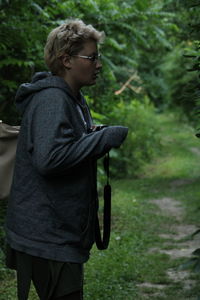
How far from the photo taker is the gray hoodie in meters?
2.75

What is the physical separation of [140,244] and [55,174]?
18.7ft

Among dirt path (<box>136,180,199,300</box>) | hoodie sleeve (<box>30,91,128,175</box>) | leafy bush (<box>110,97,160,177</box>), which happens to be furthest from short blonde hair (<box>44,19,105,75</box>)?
leafy bush (<box>110,97,160,177</box>)

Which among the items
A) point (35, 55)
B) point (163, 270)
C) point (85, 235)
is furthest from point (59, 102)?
point (35, 55)

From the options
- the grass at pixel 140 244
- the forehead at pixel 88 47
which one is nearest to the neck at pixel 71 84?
the forehead at pixel 88 47

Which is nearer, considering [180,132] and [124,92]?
[124,92]

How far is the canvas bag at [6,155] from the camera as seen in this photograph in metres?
3.26

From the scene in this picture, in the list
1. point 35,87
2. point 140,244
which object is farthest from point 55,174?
point 140,244

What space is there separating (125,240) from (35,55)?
118 inches

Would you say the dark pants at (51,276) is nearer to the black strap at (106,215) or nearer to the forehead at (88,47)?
the black strap at (106,215)

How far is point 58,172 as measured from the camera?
277 centimetres

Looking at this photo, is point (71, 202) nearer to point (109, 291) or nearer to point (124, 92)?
point (109, 291)

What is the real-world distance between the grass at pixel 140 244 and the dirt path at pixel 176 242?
62mm

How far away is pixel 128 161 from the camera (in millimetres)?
17406

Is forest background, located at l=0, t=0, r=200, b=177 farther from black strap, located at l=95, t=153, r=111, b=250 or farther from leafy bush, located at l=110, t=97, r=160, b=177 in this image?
black strap, located at l=95, t=153, r=111, b=250
